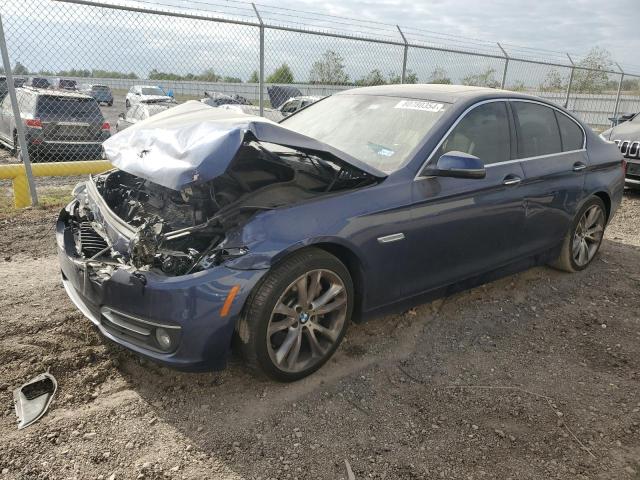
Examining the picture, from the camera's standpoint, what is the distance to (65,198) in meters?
7.11

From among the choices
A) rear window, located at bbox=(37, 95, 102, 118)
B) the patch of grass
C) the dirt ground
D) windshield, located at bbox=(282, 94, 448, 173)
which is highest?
windshield, located at bbox=(282, 94, 448, 173)

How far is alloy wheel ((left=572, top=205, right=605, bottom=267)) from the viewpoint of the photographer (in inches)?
191

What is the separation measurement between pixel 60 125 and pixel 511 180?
8796mm

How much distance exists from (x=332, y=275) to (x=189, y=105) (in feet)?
6.51

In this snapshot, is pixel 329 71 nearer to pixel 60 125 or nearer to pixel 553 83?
pixel 60 125

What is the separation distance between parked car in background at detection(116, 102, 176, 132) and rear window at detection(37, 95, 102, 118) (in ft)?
9.21

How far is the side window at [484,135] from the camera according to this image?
3.57 meters

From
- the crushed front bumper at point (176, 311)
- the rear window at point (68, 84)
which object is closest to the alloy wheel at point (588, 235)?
the crushed front bumper at point (176, 311)

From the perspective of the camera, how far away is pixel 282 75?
27.7 feet

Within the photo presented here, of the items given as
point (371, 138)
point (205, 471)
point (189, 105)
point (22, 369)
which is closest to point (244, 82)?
point (189, 105)

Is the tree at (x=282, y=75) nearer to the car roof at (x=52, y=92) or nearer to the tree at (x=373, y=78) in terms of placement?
the tree at (x=373, y=78)

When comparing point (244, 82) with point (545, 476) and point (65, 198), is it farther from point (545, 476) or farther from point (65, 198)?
point (545, 476)

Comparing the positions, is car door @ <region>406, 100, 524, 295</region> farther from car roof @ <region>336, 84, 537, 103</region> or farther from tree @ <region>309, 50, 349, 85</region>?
tree @ <region>309, 50, 349, 85</region>

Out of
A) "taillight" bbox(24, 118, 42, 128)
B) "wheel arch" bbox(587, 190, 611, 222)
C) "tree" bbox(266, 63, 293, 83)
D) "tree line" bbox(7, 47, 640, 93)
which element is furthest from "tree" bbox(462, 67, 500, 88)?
"taillight" bbox(24, 118, 42, 128)
